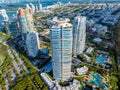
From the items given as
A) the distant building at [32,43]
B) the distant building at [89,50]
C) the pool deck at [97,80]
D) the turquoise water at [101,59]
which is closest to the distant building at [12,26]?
the distant building at [32,43]

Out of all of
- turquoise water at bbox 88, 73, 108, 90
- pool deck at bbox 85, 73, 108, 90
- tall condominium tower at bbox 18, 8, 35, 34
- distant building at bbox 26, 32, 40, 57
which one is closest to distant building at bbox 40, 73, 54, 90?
pool deck at bbox 85, 73, 108, 90

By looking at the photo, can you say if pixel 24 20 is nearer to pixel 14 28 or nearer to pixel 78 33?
pixel 14 28

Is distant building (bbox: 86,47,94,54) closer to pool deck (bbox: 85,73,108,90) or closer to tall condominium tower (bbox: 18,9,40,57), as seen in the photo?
pool deck (bbox: 85,73,108,90)

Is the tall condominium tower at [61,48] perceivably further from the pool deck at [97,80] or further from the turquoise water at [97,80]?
the turquoise water at [97,80]

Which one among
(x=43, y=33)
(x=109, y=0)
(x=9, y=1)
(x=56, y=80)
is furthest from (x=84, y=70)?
(x=9, y=1)

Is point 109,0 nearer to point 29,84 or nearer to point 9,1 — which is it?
point 9,1

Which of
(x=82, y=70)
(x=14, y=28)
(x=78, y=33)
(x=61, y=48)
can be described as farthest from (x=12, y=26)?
(x=61, y=48)
